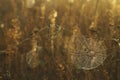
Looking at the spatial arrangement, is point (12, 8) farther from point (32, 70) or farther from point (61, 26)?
point (32, 70)

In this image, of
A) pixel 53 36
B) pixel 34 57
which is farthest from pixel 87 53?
pixel 34 57

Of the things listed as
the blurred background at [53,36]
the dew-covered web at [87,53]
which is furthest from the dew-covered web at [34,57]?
the dew-covered web at [87,53]

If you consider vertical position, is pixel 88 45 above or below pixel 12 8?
below

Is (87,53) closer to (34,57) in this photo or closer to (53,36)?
(53,36)

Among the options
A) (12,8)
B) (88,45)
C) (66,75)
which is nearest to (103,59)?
(88,45)

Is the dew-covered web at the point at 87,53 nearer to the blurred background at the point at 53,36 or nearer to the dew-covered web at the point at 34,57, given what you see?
the blurred background at the point at 53,36

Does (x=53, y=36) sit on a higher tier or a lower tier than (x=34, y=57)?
higher

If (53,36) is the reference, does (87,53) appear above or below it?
below

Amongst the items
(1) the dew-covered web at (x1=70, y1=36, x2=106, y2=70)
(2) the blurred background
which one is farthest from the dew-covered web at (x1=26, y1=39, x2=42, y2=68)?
(1) the dew-covered web at (x1=70, y1=36, x2=106, y2=70)
